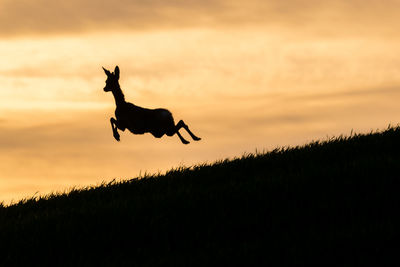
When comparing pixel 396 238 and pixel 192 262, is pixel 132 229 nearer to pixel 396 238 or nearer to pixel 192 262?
pixel 192 262

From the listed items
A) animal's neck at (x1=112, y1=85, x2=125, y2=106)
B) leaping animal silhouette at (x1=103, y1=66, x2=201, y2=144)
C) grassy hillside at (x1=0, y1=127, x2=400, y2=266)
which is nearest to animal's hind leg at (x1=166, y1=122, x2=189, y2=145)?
leaping animal silhouette at (x1=103, y1=66, x2=201, y2=144)

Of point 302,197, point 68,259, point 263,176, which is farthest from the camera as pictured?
point 263,176

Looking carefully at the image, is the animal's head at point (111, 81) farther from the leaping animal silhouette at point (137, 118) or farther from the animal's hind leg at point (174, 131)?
the animal's hind leg at point (174, 131)

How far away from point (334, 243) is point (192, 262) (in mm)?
2167

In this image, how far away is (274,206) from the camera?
14.5m

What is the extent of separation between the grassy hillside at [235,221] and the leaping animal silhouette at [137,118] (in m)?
2.38

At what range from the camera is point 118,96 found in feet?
65.1

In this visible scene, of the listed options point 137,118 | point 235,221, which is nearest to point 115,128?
point 137,118

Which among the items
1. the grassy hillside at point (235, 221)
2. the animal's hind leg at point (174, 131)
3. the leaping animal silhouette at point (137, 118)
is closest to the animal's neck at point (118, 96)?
the leaping animal silhouette at point (137, 118)

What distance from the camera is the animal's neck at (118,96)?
19750mm

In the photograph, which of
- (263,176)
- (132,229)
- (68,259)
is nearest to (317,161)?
(263,176)

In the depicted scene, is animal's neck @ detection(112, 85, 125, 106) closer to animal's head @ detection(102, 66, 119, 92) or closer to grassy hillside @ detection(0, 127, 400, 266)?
animal's head @ detection(102, 66, 119, 92)

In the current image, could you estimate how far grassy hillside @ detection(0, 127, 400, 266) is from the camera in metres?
A: 12.4

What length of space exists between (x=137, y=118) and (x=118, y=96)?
737 millimetres
